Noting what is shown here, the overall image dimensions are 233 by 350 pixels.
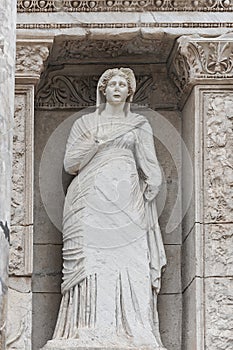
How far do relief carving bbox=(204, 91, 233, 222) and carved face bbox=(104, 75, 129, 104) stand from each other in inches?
21.6

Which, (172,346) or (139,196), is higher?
(139,196)

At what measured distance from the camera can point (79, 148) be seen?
531 inches

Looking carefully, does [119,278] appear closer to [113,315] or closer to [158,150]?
[113,315]

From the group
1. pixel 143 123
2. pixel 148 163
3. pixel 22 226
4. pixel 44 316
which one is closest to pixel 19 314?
pixel 44 316

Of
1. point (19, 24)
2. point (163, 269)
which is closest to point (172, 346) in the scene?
point (163, 269)

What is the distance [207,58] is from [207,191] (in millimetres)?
908

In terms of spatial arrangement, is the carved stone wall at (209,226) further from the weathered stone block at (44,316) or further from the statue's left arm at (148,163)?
the weathered stone block at (44,316)

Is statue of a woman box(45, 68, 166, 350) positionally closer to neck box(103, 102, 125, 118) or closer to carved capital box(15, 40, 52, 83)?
neck box(103, 102, 125, 118)

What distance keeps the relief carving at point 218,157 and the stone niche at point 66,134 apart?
46 centimetres

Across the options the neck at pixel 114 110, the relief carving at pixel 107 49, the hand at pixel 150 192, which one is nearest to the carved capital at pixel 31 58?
the relief carving at pixel 107 49

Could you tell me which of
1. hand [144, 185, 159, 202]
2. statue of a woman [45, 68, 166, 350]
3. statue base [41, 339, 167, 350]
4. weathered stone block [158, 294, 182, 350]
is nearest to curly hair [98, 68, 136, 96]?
statue of a woman [45, 68, 166, 350]

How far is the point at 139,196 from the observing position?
13406mm

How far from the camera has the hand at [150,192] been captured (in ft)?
44.1

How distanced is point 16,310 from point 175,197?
1438 millimetres
